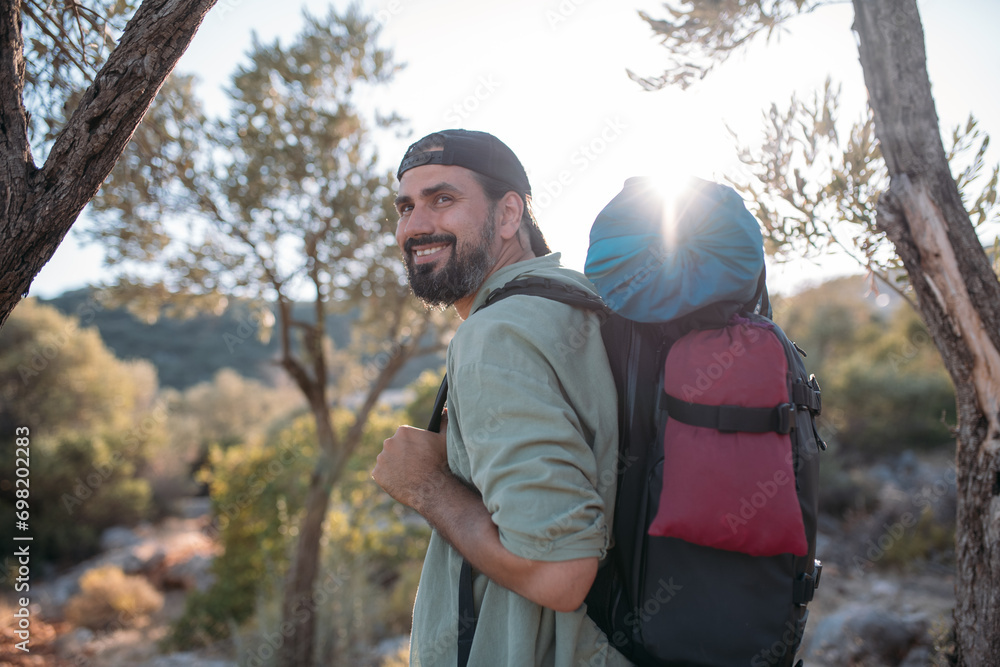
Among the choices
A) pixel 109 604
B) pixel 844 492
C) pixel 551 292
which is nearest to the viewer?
pixel 551 292

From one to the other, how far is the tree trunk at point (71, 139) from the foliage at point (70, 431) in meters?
19.4

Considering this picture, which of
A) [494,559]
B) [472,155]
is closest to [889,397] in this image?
[472,155]

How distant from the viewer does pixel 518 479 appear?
1.22m

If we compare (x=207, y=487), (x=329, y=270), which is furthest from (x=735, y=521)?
(x=207, y=487)

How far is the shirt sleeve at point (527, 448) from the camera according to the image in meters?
1.21

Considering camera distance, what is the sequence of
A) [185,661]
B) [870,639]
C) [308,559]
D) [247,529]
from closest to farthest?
[870,639], [308,559], [185,661], [247,529]

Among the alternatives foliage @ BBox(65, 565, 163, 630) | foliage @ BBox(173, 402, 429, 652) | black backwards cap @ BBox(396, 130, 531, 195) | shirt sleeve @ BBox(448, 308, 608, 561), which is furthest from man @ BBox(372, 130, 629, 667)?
foliage @ BBox(65, 565, 163, 630)

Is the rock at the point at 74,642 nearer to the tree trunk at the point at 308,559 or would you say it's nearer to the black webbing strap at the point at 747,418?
the tree trunk at the point at 308,559

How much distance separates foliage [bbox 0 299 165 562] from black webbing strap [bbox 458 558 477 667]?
19.9 metres

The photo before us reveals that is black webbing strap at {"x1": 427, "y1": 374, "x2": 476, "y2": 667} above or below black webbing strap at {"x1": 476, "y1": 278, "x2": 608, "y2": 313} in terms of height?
below

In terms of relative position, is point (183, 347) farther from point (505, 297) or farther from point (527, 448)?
point (527, 448)

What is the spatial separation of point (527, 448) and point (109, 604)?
14.9 metres

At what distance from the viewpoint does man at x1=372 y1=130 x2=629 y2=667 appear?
1.23 m

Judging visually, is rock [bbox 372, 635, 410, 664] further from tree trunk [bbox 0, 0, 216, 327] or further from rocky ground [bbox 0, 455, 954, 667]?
tree trunk [bbox 0, 0, 216, 327]
